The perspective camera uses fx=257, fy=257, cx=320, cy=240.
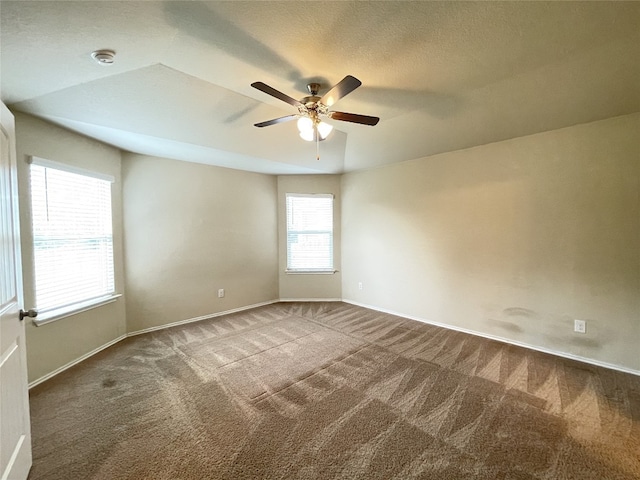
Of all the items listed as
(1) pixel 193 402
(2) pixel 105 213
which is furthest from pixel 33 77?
(1) pixel 193 402

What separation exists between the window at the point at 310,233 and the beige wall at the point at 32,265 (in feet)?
8.39

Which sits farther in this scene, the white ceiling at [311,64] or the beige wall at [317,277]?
the beige wall at [317,277]

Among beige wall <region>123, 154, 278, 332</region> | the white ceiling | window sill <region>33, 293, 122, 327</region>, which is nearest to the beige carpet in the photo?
window sill <region>33, 293, 122, 327</region>

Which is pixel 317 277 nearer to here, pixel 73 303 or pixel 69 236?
pixel 73 303

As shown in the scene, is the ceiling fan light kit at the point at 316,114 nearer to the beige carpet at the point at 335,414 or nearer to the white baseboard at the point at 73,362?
the beige carpet at the point at 335,414

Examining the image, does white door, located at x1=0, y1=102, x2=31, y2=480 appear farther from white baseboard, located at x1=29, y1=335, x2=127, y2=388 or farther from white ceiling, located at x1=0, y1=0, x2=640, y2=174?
white baseboard, located at x1=29, y1=335, x2=127, y2=388

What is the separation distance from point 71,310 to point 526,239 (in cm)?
499

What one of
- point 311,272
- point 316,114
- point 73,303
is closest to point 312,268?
point 311,272

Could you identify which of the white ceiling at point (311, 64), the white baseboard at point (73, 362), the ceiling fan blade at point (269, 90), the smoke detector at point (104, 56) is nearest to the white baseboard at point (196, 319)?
the white baseboard at point (73, 362)

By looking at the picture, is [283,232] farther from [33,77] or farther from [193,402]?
[33,77]

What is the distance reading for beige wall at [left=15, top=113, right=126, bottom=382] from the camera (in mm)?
2299

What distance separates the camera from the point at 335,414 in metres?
1.92

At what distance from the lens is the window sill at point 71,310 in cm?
240

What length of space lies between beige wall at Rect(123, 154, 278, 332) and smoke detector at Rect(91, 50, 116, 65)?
1.93 m
